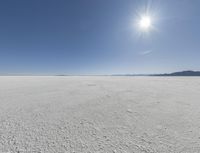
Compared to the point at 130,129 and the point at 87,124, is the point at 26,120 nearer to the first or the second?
the point at 87,124

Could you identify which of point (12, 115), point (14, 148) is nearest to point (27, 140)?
point (14, 148)

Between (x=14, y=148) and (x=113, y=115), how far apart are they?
225 centimetres

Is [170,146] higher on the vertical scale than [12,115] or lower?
lower

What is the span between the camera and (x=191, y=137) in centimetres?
213

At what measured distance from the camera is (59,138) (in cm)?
204

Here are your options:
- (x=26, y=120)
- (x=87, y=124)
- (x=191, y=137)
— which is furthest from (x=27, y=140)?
(x=191, y=137)

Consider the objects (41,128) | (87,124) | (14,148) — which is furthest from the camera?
(87,124)

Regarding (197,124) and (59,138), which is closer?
(59,138)

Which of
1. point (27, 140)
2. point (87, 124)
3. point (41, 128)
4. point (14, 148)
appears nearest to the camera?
point (14, 148)

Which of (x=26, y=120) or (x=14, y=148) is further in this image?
(x=26, y=120)

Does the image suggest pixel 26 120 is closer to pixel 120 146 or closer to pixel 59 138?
pixel 59 138

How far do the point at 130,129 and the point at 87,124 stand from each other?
990mm

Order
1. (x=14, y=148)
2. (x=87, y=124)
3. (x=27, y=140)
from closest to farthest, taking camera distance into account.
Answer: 1. (x=14, y=148)
2. (x=27, y=140)
3. (x=87, y=124)

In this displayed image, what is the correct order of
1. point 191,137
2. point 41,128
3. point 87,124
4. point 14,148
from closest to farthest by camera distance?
point 14,148 < point 191,137 < point 41,128 < point 87,124
